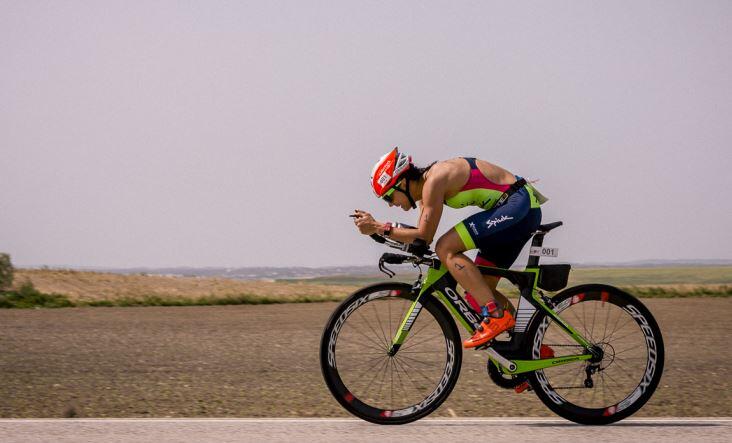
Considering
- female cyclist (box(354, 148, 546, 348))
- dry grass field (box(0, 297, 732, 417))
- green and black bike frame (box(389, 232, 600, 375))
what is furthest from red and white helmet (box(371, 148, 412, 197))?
dry grass field (box(0, 297, 732, 417))

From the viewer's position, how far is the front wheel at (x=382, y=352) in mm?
5723

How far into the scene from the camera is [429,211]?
18.2 feet

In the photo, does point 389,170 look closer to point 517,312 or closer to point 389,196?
point 389,196

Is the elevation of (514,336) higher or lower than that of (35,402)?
higher

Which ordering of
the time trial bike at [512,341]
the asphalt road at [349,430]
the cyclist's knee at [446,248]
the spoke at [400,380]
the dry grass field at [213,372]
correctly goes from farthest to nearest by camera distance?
the dry grass field at [213,372], the spoke at [400,380], the time trial bike at [512,341], the cyclist's knee at [446,248], the asphalt road at [349,430]

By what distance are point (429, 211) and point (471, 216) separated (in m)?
0.39

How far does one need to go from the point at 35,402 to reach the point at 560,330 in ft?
13.9

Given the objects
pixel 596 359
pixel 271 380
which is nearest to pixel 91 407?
pixel 271 380

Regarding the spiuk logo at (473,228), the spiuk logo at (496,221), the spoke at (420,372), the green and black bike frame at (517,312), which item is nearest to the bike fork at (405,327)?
the green and black bike frame at (517,312)

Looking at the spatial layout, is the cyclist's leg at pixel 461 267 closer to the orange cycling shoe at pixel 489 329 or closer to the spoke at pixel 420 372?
the orange cycling shoe at pixel 489 329

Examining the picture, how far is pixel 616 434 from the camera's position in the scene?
546 cm

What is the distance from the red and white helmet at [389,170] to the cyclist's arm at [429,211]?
21 cm

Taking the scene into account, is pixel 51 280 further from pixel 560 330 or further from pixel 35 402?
pixel 560 330

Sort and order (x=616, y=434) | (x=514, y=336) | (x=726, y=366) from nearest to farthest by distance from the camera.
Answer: (x=616, y=434)
(x=514, y=336)
(x=726, y=366)
